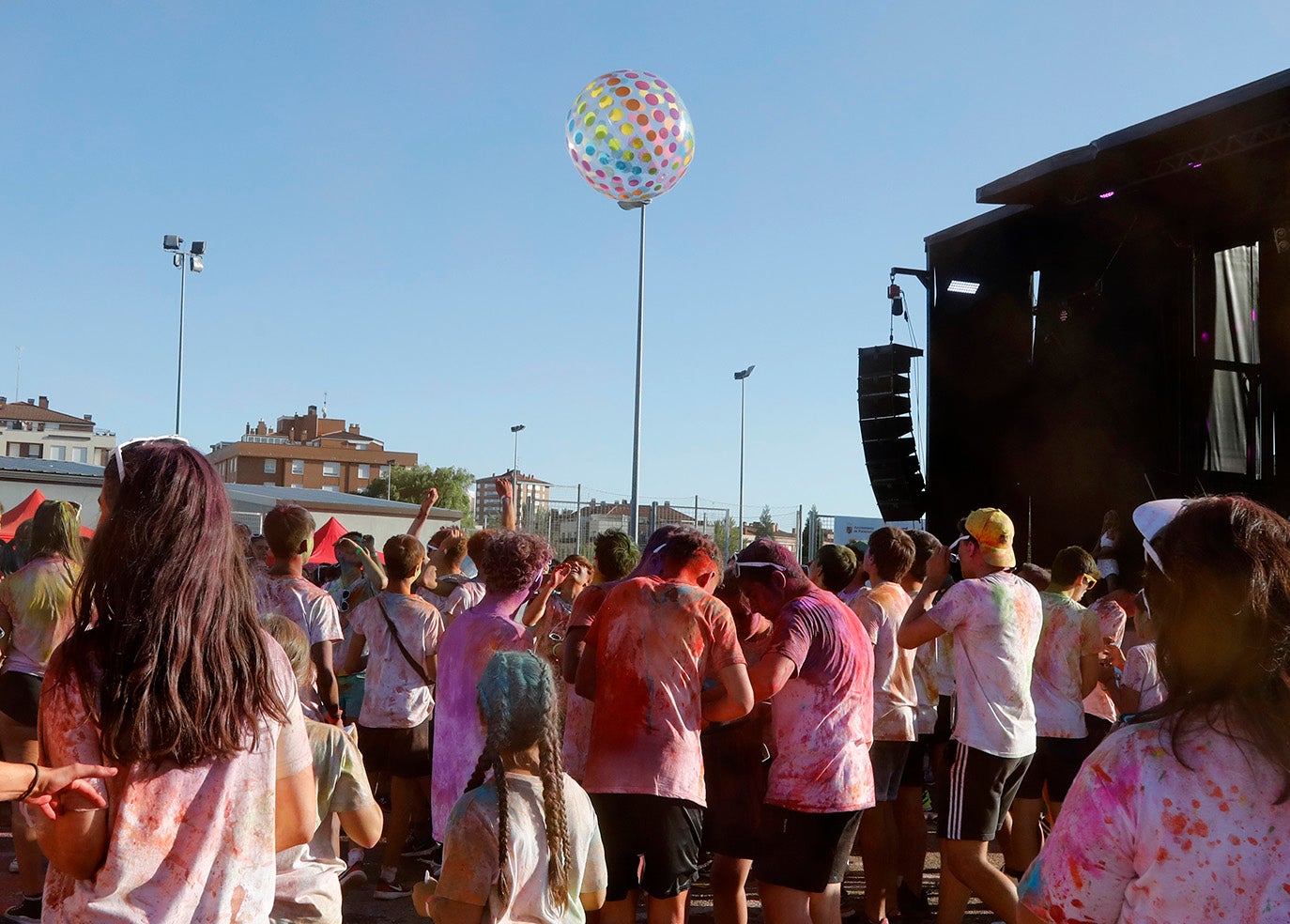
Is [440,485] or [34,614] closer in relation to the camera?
[34,614]

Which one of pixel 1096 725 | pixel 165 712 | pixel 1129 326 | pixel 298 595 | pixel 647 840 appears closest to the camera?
pixel 165 712

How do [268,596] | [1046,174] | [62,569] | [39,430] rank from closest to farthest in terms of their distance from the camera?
[62,569], [268,596], [1046,174], [39,430]

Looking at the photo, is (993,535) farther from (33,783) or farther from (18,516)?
(18,516)

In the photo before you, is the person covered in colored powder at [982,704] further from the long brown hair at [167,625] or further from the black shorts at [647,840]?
the long brown hair at [167,625]

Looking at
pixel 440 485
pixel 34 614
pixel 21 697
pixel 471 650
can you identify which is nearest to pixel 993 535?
pixel 471 650

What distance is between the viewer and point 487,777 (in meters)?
2.83

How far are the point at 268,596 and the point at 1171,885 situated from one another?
4.15m

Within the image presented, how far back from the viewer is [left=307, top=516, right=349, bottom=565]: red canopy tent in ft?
42.5

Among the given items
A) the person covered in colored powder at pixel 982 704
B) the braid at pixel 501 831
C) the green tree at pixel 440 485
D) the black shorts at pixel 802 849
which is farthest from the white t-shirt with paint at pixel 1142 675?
→ the green tree at pixel 440 485

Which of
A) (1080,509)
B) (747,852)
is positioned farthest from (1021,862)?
(1080,509)

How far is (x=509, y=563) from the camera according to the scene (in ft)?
14.4

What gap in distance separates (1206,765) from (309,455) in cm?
9697

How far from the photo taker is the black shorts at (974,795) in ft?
14.8

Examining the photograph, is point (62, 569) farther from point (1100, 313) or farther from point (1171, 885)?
point (1100, 313)
